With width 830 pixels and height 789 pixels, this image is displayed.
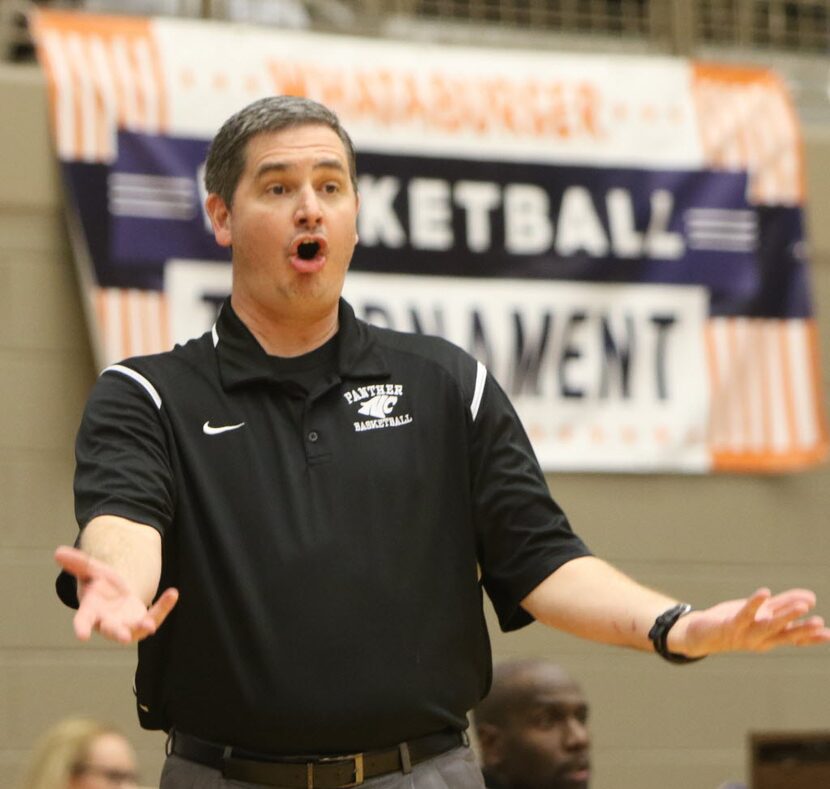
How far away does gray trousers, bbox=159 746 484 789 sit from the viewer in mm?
2266

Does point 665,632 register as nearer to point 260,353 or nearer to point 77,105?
point 260,353

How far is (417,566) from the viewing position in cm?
231

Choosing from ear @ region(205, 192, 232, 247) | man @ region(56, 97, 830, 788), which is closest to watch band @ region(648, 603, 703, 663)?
man @ region(56, 97, 830, 788)

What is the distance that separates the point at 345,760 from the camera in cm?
226

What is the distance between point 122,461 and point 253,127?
0.55 meters

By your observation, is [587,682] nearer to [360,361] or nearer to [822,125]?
[822,125]

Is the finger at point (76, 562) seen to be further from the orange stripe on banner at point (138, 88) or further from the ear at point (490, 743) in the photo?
the orange stripe on banner at point (138, 88)

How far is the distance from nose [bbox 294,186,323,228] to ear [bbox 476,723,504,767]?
266cm

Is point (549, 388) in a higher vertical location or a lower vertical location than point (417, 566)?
lower

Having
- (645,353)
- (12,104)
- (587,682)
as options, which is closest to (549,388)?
(645,353)

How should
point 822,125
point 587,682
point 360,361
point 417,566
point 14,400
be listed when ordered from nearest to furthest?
point 417,566, point 360,361, point 14,400, point 587,682, point 822,125

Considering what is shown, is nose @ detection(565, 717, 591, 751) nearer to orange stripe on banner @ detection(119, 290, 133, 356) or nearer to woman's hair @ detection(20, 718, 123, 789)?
woman's hair @ detection(20, 718, 123, 789)

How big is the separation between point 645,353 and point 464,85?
1253 millimetres

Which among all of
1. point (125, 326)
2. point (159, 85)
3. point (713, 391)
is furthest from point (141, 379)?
point (713, 391)
